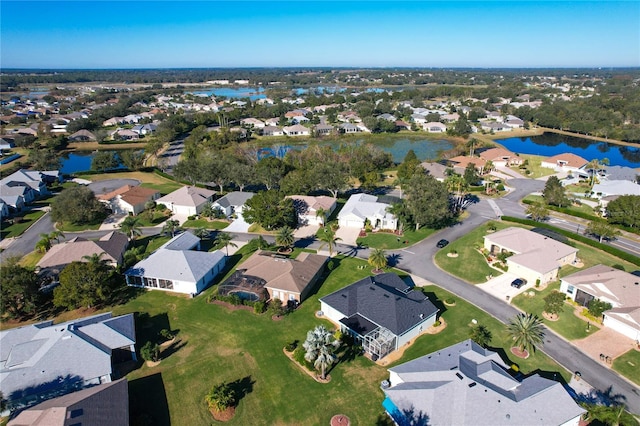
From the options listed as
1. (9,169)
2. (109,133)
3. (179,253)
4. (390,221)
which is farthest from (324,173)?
(109,133)

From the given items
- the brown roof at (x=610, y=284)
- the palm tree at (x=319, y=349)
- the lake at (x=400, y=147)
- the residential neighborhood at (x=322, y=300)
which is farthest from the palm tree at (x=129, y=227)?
the lake at (x=400, y=147)

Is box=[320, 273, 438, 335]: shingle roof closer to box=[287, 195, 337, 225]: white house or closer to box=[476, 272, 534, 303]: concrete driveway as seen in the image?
box=[476, 272, 534, 303]: concrete driveway

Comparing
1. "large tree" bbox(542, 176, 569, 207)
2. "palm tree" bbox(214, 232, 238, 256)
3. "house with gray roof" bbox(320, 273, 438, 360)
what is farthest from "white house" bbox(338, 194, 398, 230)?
"large tree" bbox(542, 176, 569, 207)

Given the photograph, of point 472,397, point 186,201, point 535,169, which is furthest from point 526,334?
point 535,169

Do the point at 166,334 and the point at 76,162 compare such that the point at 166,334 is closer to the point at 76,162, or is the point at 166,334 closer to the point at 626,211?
the point at 626,211

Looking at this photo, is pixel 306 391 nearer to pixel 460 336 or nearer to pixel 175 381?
pixel 175 381

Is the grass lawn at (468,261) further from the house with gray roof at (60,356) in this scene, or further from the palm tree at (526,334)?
the house with gray roof at (60,356)
